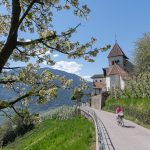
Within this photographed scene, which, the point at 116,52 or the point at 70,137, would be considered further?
the point at 116,52

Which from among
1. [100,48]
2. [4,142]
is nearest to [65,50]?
[100,48]

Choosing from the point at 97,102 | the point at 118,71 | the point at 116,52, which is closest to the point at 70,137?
the point at 97,102

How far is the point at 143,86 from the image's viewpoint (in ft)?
172

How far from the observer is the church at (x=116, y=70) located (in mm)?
100375

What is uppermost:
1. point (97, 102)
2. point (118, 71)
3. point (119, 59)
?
point (119, 59)

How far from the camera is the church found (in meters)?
100

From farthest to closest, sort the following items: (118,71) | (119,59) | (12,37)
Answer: (119,59) < (118,71) < (12,37)

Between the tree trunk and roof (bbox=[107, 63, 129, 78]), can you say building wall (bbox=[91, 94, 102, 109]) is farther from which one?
the tree trunk

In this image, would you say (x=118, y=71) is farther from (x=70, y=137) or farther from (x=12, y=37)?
(x=12, y=37)

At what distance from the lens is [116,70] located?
335 ft

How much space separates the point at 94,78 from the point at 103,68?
2028 centimetres

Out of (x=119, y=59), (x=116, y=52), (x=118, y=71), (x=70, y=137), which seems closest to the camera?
(x=70, y=137)

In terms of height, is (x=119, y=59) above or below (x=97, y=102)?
above

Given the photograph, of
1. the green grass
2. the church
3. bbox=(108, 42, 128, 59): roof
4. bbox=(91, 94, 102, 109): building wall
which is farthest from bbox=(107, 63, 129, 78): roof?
the green grass
